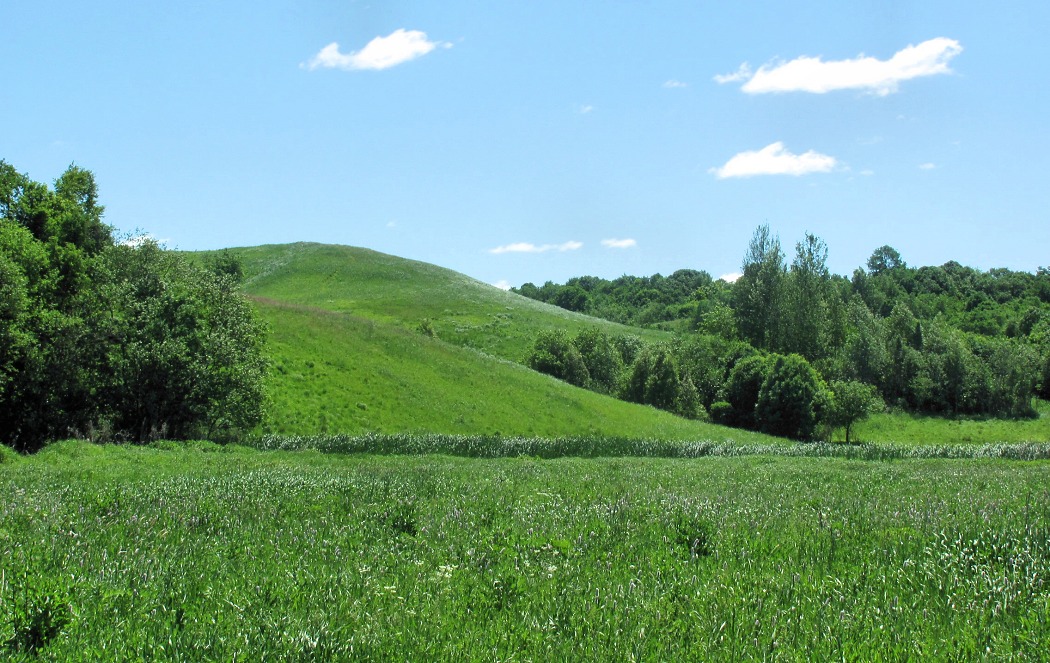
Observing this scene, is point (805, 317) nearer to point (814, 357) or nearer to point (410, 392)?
point (814, 357)

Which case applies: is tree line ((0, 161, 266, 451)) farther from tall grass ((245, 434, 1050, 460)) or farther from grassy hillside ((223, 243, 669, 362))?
grassy hillside ((223, 243, 669, 362))

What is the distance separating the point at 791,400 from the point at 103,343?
60.0 m

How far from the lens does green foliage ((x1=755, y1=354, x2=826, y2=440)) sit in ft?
230

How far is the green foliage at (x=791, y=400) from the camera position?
70.2 m

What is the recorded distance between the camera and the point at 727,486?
1317 cm

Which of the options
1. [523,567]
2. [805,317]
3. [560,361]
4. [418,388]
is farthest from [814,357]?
[523,567]

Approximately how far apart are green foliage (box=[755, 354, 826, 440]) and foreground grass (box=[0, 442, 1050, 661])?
62.5 meters

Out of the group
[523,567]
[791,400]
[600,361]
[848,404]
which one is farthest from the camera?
[600,361]

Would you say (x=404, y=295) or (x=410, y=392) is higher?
(x=404, y=295)

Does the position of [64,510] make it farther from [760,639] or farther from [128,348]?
[128,348]

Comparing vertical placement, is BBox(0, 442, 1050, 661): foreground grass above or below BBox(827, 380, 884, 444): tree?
above

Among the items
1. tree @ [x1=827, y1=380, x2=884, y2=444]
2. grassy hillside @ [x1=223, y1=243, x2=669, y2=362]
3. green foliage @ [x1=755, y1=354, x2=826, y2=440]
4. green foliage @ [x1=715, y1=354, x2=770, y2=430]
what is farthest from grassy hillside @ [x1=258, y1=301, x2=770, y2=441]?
grassy hillside @ [x1=223, y1=243, x2=669, y2=362]

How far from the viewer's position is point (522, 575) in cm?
648

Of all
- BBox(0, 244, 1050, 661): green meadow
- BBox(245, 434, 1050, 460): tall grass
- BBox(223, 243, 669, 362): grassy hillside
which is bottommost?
BBox(245, 434, 1050, 460): tall grass
